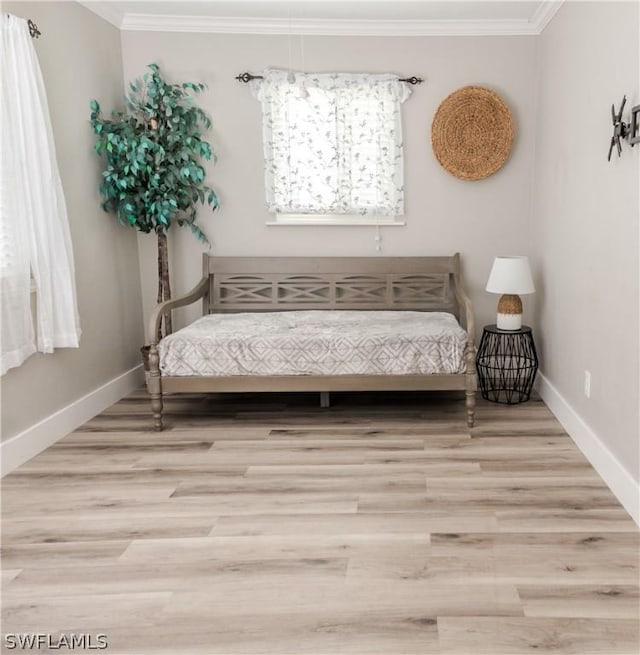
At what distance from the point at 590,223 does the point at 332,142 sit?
5.99 feet

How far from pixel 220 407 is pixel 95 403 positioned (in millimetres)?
753

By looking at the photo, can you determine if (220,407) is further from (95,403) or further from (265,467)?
(265,467)

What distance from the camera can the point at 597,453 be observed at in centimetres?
255

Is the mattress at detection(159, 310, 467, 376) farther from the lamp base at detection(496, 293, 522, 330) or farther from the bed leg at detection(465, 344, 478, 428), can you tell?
the lamp base at detection(496, 293, 522, 330)

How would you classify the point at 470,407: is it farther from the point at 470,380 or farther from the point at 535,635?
the point at 535,635

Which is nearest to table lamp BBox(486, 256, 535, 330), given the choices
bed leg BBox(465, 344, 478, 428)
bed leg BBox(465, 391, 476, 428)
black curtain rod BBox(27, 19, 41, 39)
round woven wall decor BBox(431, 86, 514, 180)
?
bed leg BBox(465, 344, 478, 428)

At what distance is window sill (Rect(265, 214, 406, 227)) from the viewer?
155 inches

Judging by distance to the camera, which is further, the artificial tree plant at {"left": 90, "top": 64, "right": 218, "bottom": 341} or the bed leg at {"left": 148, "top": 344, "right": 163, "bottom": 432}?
the artificial tree plant at {"left": 90, "top": 64, "right": 218, "bottom": 341}

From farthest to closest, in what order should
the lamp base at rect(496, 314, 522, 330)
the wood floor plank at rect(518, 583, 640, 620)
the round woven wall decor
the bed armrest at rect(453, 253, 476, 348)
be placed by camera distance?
the round woven wall decor < the lamp base at rect(496, 314, 522, 330) < the bed armrest at rect(453, 253, 476, 348) < the wood floor plank at rect(518, 583, 640, 620)

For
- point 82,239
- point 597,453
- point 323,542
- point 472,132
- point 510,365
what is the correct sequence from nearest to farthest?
point 323,542
point 597,453
point 82,239
point 510,365
point 472,132

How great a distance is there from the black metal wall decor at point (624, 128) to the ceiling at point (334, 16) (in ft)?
4.50

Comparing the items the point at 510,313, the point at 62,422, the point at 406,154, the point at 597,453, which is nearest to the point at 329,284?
the point at 406,154

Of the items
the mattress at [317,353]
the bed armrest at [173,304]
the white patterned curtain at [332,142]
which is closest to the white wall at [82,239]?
the bed armrest at [173,304]

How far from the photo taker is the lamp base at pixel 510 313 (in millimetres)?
3502
